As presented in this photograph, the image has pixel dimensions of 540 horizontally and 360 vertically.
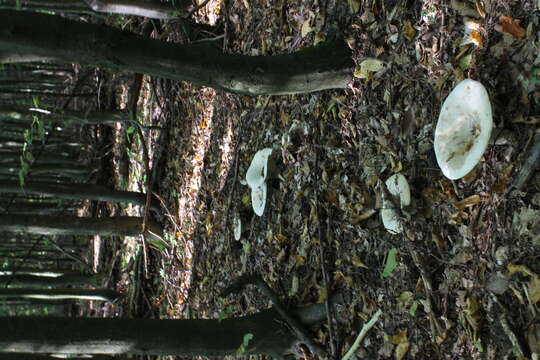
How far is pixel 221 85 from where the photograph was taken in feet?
7.98

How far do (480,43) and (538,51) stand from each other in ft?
0.80

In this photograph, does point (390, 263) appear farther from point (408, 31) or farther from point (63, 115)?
point (63, 115)

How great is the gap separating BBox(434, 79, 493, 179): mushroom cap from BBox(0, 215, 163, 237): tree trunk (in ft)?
9.86

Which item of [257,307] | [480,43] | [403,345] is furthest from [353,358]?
[480,43]

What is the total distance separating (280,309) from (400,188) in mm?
1023

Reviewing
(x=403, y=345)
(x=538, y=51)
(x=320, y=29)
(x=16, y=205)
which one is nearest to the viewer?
(x=538, y=51)

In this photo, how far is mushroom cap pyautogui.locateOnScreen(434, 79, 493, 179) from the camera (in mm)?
1939

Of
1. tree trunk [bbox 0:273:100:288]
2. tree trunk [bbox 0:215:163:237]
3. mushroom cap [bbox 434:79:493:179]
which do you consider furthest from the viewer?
tree trunk [bbox 0:273:100:288]

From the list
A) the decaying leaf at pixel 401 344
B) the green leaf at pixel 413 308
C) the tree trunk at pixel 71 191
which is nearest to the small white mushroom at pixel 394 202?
the green leaf at pixel 413 308

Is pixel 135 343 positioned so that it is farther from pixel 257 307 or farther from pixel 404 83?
pixel 404 83

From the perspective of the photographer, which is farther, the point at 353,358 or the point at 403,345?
the point at 353,358

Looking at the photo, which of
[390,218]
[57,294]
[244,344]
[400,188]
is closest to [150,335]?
[244,344]

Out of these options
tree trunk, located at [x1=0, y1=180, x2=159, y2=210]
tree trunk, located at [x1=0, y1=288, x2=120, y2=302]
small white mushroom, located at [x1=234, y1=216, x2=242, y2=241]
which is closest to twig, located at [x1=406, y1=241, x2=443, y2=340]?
small white mushroom, located at [x1=234, y1=216, x2=242, y2=241]

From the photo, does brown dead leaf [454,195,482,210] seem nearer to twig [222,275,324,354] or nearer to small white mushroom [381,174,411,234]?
small white mushroom [381,174,411,234]
